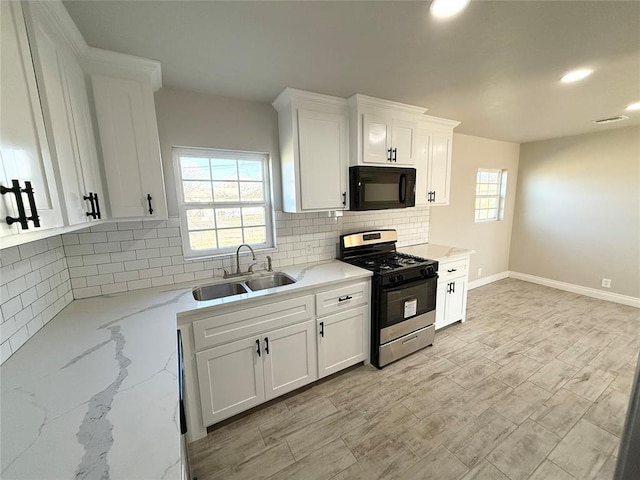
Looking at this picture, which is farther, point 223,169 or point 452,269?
point 452,269

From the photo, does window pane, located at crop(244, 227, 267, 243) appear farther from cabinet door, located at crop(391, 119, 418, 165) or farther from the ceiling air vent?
the ceiling air vent

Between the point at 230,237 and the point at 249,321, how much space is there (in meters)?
0.91

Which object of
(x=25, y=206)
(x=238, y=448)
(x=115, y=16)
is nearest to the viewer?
(x=25, y=206)

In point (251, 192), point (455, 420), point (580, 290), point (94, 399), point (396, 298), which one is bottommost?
point (455, 420)

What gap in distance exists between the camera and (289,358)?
1.97 metres

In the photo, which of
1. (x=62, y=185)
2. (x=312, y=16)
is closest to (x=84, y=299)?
(x=62, y=185)

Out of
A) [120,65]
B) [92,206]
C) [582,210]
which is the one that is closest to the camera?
[92,206]

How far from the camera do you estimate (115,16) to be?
1.18m

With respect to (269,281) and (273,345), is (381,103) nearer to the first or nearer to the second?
(269,281)

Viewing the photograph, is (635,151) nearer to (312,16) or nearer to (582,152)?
(582,152)

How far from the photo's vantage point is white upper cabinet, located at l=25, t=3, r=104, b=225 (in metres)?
1.01

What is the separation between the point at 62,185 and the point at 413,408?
2.56 meters

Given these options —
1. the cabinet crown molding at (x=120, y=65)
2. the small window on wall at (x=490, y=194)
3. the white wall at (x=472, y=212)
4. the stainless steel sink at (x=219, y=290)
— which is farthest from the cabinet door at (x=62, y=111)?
the small window on wall at (x=490, y=194)

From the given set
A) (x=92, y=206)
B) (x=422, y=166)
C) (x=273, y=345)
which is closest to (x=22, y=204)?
(x=92, y=206)
